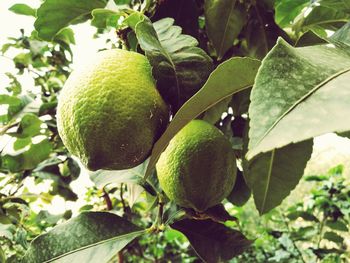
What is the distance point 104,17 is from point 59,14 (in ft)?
0.33

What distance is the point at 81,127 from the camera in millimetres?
480

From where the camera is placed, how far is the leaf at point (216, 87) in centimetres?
42

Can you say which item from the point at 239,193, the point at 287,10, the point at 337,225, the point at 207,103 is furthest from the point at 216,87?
the point at 337,225

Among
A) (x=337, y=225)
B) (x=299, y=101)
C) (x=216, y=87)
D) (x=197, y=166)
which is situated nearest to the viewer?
(x=299, y=101)

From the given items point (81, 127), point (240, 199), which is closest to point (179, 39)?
point (81, 127)

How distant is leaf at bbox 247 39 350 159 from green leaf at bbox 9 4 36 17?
107 cm

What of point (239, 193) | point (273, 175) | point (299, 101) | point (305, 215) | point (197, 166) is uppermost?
point (299, 101)

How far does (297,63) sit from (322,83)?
3 cm

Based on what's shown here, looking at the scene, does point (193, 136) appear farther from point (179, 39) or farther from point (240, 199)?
point (240, 199)

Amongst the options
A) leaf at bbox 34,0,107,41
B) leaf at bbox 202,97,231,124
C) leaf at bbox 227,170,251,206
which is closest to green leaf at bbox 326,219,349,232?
leaf at bbox 227,170,251,206

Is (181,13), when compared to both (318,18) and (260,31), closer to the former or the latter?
(260,31)

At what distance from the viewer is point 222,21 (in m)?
0.75

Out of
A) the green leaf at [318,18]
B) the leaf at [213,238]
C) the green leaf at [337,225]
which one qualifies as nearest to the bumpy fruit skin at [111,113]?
the leaf at [213,238]

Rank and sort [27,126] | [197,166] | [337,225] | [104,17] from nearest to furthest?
[197,166] < [104,17] < [27,126] < [337,225]
